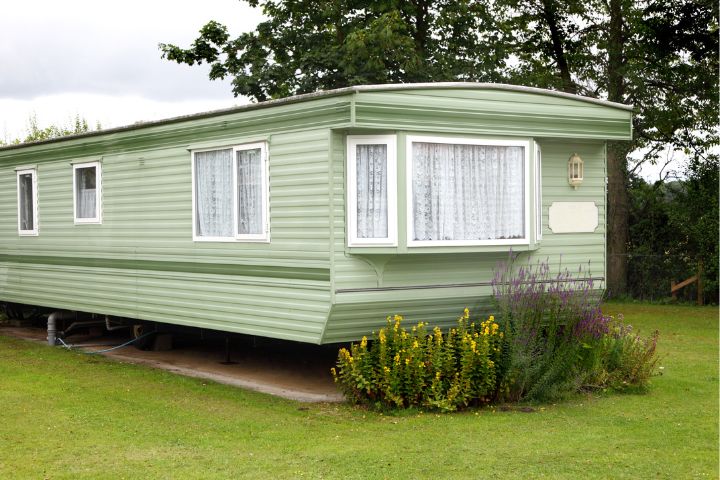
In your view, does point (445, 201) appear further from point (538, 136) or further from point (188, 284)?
point (188, 284)

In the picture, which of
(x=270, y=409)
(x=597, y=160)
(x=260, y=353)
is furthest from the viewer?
(x=260, y=353)

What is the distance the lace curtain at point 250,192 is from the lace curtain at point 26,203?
570 centimetres

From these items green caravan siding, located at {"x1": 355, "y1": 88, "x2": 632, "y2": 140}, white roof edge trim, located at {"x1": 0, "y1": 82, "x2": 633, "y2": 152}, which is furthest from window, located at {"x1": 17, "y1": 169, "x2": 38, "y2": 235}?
green caravan siding, located at {"x1": 355, "y1": 88, "x2": 632, "y2": 140}

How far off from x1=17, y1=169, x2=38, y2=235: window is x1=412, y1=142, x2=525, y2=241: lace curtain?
24.8 ft

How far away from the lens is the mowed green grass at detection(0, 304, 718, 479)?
7.24 metres

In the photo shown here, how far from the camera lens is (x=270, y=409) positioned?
9578 millimetres

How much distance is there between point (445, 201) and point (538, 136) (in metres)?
1.37

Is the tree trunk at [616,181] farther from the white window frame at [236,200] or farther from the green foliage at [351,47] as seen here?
the white window frame at [236,200]

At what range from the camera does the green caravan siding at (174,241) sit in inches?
393

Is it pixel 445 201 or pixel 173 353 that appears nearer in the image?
pixel 445 201

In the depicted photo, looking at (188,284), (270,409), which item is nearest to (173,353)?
(188,284)

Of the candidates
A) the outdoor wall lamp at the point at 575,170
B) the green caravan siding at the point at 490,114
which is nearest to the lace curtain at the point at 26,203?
the green caravan siding at the point at 490,114

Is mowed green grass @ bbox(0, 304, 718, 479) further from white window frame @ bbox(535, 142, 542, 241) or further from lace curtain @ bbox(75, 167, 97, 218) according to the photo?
lace curtain @ bbox(75, 167, 97, 218)

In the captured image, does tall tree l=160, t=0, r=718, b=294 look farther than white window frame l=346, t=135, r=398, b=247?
Yes
